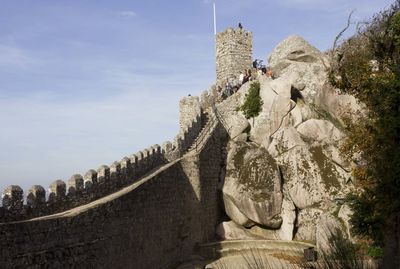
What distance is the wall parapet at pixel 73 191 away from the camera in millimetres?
10656

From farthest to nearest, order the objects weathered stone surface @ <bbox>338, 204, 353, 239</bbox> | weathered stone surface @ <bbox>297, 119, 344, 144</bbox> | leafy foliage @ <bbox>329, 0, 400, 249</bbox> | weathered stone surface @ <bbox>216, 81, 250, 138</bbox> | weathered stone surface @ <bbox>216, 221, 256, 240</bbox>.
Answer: weathered stone surface @ <bbox>216, 81, 250, 138</bbox>
weathered stone surface @ <bbox>297, 119, 344, 144</bbox>
weathered stone surface @ <bbox>216, 221, 256, 240</bbox>
weathered stone surface @ <bbox>338, 204, 353, 239</bbox>
leafy foliage @ <bbox>329, 0, 400, 249</bbox>

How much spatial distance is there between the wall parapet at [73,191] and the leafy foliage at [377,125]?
824 centimetres

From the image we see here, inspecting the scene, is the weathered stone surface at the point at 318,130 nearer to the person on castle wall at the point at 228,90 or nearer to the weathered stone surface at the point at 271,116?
Answer: the weathered stone surface at the point at 271,116

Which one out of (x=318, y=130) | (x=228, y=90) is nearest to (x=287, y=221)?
(x=318, y=130)

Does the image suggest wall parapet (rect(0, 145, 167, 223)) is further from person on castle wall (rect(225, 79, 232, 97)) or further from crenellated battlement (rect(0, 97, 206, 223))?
person on castle wall (rect(225, 79, 232, 97))

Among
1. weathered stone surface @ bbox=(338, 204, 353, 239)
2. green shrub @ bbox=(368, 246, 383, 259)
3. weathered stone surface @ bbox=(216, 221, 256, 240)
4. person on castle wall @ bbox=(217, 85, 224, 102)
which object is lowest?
green shrub @ bbox=(368, 246, 383, 259)

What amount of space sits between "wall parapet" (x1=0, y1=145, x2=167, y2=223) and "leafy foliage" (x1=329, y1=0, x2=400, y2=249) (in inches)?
324

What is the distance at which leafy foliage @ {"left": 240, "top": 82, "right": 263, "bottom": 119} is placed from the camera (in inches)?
1009

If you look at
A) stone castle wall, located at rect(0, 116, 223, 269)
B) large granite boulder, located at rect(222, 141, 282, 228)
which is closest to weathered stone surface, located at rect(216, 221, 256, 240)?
large granite boulder, located at rect(222, 141, 282, 228)

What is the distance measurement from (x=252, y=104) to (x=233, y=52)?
9.03m

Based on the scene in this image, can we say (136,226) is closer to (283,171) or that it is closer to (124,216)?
(124,216)

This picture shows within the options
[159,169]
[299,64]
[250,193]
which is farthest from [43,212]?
[299,64]

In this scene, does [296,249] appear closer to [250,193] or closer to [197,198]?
[250,193]

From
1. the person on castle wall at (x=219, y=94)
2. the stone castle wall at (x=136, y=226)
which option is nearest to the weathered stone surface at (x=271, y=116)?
the stone castle wall at (x=136, y=226)
